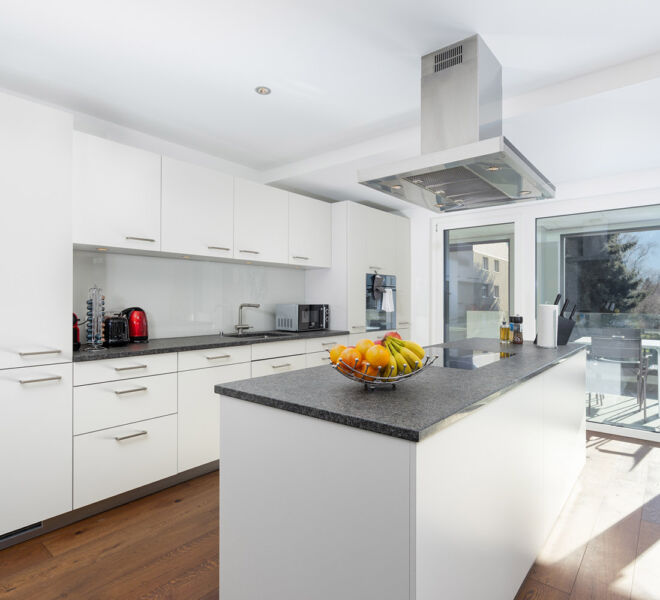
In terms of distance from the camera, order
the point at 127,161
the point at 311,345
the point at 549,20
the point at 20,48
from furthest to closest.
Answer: the point at 311,345 < the point at 127,161 < the point at 20,48 < the point at 549,20

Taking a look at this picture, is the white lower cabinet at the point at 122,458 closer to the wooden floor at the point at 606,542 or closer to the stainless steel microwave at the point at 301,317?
the stainless steel microwave at the point at 301,317

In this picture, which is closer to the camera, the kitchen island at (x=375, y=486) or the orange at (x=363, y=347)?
the kitchen island at (x=375, y=486)

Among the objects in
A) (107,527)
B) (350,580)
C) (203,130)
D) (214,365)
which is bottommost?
(107,527)

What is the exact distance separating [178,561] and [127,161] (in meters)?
2.23

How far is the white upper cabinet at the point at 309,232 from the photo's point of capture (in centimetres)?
376

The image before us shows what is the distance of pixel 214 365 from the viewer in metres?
2.89

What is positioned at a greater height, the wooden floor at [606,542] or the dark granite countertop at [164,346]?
the dark granite countertop at [164,346]

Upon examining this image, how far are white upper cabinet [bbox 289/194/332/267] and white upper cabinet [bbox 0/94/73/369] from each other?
185cm

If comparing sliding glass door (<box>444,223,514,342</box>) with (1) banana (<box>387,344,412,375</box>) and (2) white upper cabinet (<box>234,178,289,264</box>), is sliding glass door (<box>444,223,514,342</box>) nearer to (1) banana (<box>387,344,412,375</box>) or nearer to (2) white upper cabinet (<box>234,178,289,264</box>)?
(2) white upper cabinet (<box>234,178,289,264</box>)

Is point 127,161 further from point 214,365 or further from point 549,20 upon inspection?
point 549,20

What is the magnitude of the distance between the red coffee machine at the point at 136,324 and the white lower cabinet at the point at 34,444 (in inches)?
26.4

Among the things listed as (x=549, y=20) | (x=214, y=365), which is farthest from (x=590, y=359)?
(x=214, y=365)

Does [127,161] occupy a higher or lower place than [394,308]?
higher

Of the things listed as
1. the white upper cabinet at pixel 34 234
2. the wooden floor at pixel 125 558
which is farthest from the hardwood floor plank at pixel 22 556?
the white upper cabinet at pixel 34 234
